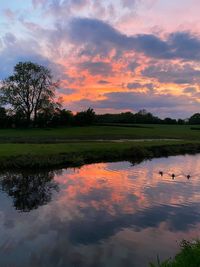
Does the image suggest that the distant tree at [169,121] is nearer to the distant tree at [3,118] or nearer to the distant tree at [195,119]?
the distant tree at [195,119]

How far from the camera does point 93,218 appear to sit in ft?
51.7

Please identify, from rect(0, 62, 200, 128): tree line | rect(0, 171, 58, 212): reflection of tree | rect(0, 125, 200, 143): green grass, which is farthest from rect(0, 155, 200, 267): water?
rect(0, 62, 200, 128): tree line

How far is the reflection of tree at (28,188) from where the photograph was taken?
18625 millimetres

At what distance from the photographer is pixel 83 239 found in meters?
13.1

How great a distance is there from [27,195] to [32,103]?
6898 centimetres

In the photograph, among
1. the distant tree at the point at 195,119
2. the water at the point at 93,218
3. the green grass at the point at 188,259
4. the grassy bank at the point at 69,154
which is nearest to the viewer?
the green grass at the point at 188,259

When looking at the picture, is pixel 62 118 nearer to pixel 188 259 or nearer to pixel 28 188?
pixel 28 188

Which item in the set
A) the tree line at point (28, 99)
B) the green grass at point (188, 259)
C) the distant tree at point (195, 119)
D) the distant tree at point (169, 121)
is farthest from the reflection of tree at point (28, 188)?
the distant tree at point (195, 119)

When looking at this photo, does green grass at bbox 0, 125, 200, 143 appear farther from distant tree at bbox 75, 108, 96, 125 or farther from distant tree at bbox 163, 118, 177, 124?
distant tree at bbox 163, 118, 177, 124

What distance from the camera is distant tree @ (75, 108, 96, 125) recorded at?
96.9 m

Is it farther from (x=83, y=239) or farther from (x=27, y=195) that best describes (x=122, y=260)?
(x=27, y=195)

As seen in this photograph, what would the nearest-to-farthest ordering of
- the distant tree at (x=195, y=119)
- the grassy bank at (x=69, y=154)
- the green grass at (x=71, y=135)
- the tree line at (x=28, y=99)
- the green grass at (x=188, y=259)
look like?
the green grass at (x=188, y=259) < the grassy bank at (x=69, y=154) < the green grass at (x=71, y=135) < the tree line at (x=28, y=99) < the distant tree at (x=195, y=119)

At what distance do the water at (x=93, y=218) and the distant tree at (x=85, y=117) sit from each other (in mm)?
69792

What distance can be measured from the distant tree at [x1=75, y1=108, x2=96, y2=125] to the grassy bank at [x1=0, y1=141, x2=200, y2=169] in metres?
49.6
